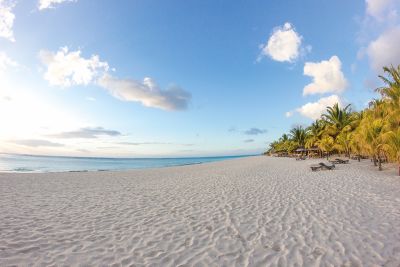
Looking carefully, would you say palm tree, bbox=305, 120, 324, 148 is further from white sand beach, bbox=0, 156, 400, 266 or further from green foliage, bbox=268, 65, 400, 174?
white sand beach, bbox=0, 156, 400, 266

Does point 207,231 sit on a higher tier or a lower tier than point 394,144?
lower

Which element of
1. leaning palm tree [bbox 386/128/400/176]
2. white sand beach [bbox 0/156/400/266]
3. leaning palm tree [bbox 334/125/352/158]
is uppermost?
leaning palm tree [bbox 334/125/352/158]

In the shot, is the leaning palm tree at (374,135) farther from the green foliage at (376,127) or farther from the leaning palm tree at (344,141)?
the leaning palm tree at (344,141)

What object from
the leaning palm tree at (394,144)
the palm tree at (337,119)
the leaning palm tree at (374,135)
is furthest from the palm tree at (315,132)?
the leaning palm tree at (394,144)

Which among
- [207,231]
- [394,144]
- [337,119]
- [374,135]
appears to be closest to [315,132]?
[337,119]

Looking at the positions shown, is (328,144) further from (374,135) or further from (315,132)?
(374,135)

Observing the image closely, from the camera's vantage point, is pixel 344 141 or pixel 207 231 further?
pixel 344 141

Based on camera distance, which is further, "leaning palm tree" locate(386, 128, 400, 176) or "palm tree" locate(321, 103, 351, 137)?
"palm tree" locate(321, 103, 351, 137)

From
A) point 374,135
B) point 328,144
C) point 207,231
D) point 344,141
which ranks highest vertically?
point 344,141

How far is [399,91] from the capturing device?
629 inches

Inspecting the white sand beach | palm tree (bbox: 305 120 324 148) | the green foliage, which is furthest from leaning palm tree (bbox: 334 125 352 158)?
the white sand beach

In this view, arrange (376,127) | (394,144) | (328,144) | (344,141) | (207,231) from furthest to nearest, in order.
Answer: (328,144), (344,141), (376,127), (394,144), (207,231)

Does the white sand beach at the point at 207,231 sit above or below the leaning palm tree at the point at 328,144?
below

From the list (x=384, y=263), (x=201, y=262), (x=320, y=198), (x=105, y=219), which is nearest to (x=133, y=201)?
(x=105, y=219)
